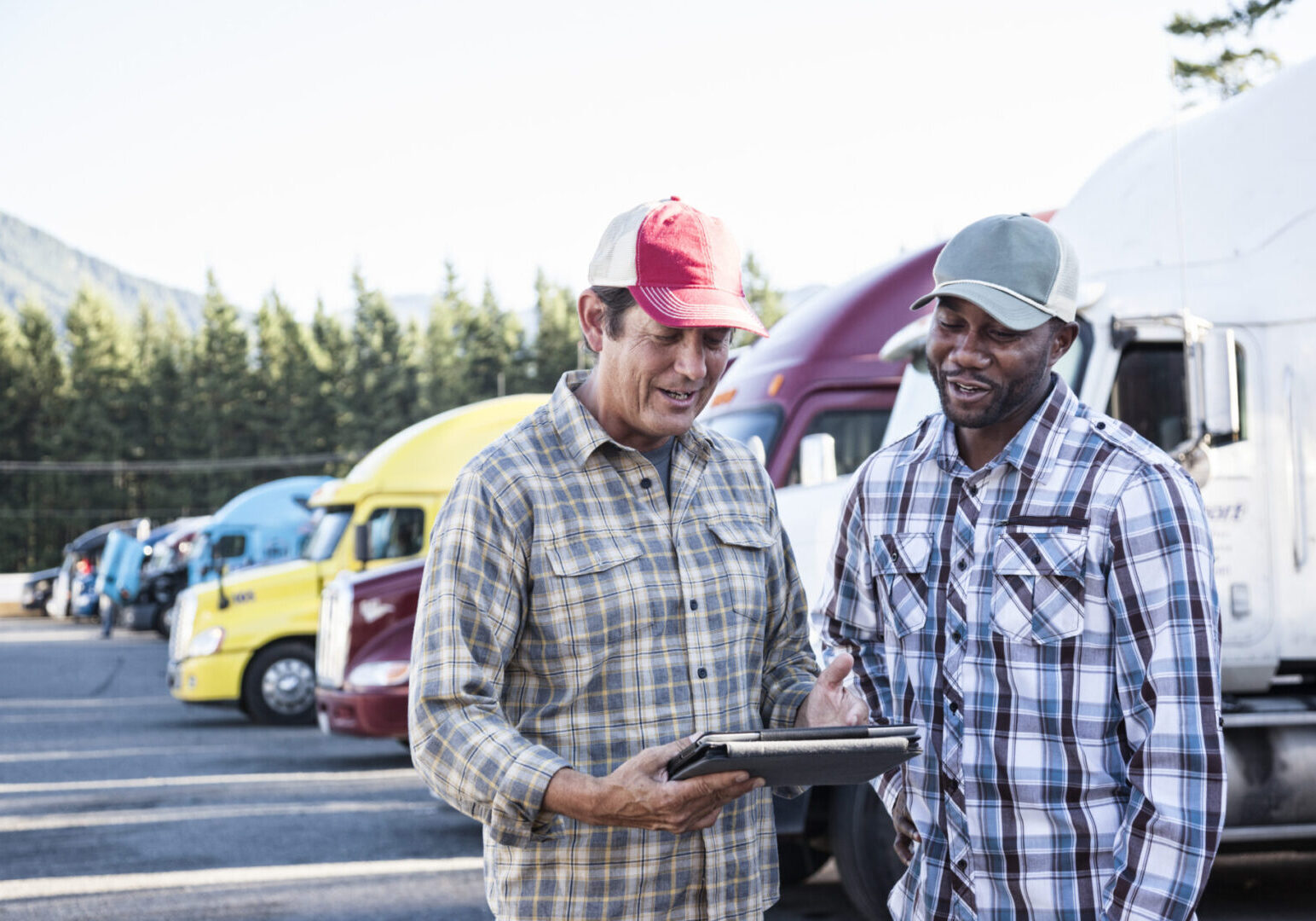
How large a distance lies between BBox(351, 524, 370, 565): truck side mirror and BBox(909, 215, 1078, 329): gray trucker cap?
10.2m

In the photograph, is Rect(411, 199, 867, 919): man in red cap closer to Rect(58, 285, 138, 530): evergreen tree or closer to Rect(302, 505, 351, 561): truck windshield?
Rect(302, 505, 351, 561): truck windshield

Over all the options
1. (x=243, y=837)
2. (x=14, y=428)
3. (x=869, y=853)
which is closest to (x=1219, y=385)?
(x=869, y=853)

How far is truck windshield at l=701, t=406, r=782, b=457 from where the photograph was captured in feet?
25.0

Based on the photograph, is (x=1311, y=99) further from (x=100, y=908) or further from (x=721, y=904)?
(x=100, y=908)

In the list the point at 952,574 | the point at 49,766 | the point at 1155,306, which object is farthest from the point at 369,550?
the point at 952,574

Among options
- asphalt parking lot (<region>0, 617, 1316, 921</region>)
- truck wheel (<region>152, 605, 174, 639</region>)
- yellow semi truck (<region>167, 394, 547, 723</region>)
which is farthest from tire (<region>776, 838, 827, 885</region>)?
truck wheel (<region>152, 605, 174, 639</region>)

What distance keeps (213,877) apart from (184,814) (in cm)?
209

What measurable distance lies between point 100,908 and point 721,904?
534 centimetres

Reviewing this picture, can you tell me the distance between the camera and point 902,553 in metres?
2.57

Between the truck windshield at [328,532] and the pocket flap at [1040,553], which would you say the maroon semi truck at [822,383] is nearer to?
the pocket flap at [1040,553]

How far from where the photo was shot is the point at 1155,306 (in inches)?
221

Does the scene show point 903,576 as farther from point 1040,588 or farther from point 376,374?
point 376,374

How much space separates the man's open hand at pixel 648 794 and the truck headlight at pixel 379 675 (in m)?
8.18

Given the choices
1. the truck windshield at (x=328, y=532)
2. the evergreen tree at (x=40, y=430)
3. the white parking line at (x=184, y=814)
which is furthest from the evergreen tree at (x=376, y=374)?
the white parking line at (x=184, y=814)
